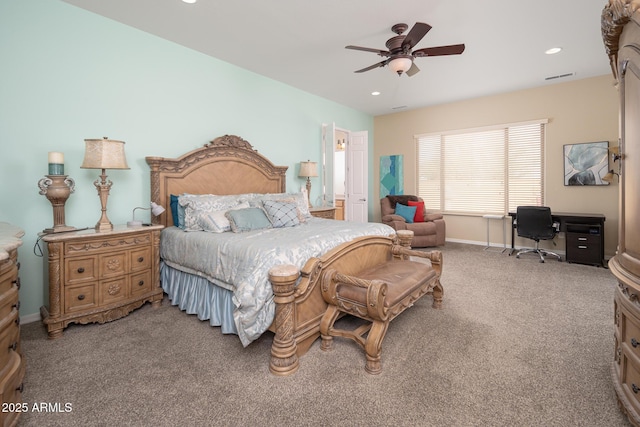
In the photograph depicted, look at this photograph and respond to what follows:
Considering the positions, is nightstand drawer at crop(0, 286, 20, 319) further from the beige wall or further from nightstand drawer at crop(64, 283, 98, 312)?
the beige wall

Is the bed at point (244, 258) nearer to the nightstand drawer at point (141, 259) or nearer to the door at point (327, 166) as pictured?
the nightstand drawer at point (141, 259)

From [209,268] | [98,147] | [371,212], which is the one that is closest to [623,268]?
[209,268]

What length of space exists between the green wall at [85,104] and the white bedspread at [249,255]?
36.9 inches

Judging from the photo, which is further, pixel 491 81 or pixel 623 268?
pixel 491 81

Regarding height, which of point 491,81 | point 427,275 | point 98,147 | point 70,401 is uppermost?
point 491,81

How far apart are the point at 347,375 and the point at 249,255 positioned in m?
1.04

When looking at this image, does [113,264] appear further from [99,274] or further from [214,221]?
[214,221]

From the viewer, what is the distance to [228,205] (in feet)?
11.2

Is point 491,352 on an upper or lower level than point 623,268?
lower

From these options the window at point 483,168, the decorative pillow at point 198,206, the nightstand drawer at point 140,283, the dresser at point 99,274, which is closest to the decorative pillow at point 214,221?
the decorative pillow at point 198,206

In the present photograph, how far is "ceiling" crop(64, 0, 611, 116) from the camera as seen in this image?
2.85 m

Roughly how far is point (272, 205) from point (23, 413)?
7.57ft

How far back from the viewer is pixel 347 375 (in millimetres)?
1896

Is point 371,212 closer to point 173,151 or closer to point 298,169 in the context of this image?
point 298,169
